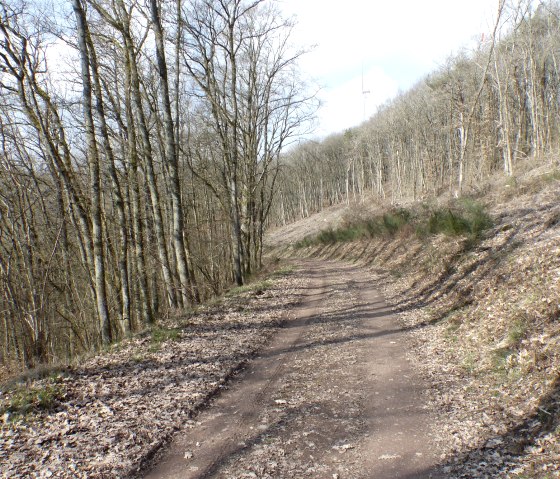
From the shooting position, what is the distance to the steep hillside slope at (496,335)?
3.90 m

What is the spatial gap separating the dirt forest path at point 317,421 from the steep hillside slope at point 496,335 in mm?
403

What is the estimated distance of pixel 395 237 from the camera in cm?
2131

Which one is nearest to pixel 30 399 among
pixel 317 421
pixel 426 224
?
pixel 317 421

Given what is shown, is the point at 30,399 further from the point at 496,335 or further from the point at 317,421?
the point at 496,335

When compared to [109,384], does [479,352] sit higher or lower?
lower

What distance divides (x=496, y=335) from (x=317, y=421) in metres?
3.45

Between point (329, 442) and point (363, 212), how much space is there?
3083cm

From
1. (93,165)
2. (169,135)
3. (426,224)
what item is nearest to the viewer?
(93,165)

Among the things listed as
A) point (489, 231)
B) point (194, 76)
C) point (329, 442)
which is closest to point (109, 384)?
point (329, 442)

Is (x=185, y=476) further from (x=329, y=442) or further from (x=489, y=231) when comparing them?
(x=489, y=231)

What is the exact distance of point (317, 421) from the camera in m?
4.89

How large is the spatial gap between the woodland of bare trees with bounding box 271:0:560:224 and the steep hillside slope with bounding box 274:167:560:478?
8250 mm

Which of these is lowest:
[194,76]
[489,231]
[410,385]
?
[410,385]

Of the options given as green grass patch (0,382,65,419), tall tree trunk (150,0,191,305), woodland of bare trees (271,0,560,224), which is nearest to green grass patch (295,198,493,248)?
woodland of bare trees (271,0,560,224)
